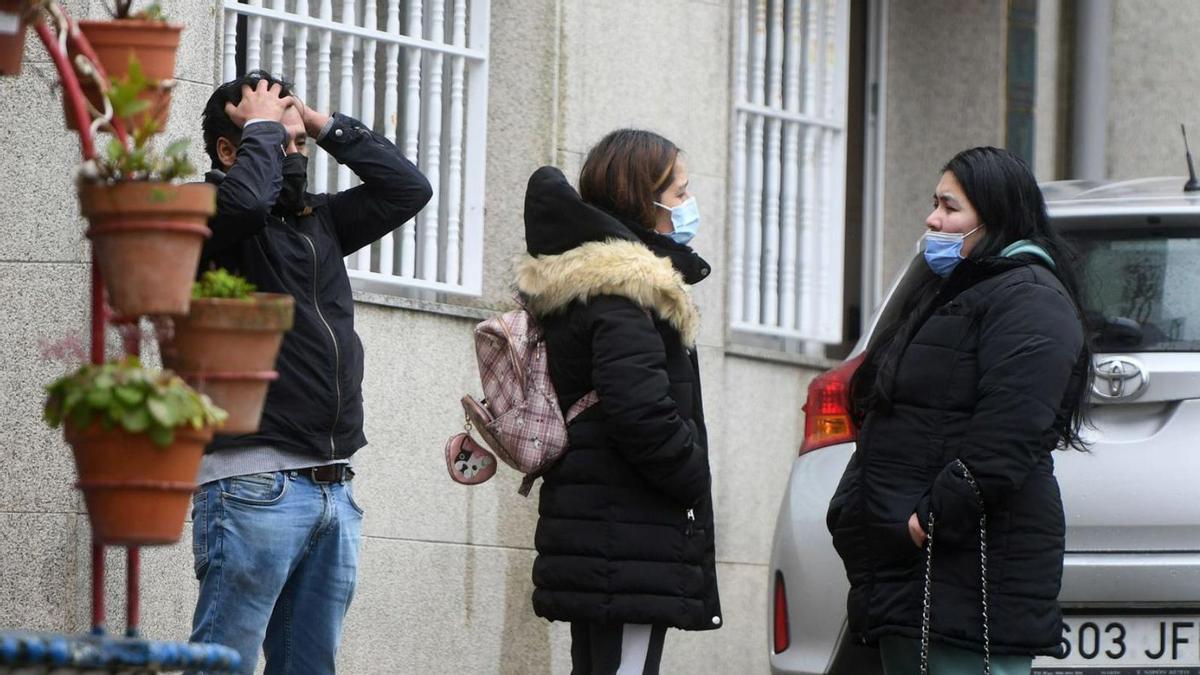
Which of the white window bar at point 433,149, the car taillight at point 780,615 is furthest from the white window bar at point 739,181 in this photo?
the car taillight at point 780,615

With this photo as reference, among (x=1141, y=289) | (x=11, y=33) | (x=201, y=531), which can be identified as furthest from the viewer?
(x=1141, y=289)

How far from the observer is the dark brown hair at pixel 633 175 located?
18.1 feet

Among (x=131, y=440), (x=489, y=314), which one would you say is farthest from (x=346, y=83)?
(x=131, y=440)

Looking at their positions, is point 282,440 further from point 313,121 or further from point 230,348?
point 230,348

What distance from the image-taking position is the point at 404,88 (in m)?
8.29

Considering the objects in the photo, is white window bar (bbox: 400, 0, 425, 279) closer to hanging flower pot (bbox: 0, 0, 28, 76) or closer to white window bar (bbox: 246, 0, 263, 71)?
white window bar (bbox: 246, 0, 263, 71)

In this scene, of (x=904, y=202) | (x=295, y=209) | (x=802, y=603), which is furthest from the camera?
(x=904, y=202)

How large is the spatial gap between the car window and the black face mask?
6.70 ft

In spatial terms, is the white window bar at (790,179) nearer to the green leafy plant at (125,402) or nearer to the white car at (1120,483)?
the white car at (1120,483)

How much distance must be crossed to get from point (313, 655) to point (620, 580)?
0.73 metres

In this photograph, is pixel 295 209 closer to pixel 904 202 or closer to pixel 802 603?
pixel 802 603

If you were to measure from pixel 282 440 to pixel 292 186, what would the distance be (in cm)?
60

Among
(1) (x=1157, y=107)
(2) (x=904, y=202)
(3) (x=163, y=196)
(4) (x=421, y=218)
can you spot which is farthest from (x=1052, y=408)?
(1) (x=1157, y=107)

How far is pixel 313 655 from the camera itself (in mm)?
5117
